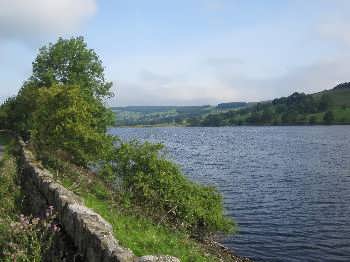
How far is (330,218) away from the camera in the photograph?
35.5 meters

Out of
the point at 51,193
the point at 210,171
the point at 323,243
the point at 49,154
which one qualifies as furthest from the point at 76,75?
the point at 51,193

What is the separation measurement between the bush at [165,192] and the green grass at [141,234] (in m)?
1.54

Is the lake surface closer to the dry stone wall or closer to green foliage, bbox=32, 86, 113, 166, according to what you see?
green foliage, bbox=32, 86, 113, 166

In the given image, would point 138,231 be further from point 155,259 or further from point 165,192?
point 155,259

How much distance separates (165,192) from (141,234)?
23.2 ft

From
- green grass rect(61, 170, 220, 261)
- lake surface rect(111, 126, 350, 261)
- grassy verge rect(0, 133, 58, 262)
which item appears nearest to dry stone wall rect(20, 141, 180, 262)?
grassy verge rect(0, 133, 58, 262)

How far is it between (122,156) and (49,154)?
7.90 meters

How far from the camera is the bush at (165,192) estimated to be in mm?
23531

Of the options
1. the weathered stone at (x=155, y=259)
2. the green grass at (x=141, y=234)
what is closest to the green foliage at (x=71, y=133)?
the green grass at (x=141, y=234)

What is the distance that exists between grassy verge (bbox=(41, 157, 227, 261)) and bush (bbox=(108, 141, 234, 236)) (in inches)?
51.6

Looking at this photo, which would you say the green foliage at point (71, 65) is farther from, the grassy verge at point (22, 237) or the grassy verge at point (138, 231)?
the grassy verge at point (22, 237)

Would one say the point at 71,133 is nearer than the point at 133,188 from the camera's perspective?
No

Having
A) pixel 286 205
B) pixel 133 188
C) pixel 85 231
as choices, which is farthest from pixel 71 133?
pixel 85 231

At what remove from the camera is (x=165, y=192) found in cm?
2383
